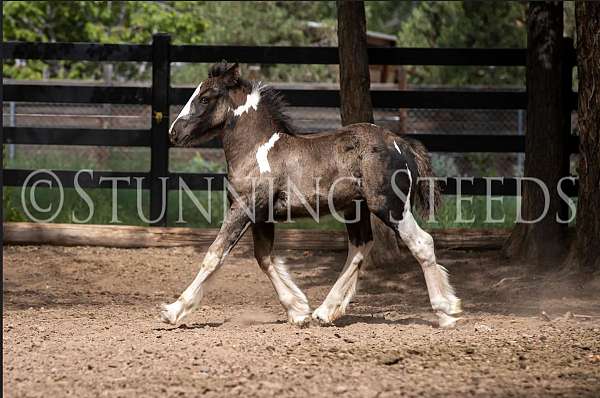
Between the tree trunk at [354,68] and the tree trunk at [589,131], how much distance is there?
2.12 meters

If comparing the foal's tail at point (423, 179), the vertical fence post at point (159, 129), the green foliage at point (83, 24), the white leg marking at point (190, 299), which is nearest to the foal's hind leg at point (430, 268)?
the foal's tail at point (423, 179)

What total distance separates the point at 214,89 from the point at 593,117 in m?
3.51

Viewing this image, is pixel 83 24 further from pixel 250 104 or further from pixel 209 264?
pixel 209 264

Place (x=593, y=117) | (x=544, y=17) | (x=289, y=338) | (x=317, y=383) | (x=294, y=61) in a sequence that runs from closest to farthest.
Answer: (x=317, y=383) < (x=289, y=338) < (x=593, y=117) < (x=544, y=17) < (x=294, y=61)

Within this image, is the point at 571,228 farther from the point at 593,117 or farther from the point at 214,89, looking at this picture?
the point at 214,89

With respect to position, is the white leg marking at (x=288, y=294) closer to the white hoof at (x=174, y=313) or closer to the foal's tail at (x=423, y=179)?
the white hoof at (x=174, y=313)

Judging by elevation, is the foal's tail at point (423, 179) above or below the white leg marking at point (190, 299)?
above

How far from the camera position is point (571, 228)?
33.1ft

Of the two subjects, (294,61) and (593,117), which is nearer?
(593,117)

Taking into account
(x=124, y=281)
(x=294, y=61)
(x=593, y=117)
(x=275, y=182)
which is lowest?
(x=124, y=281)

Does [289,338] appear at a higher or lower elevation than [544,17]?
lower

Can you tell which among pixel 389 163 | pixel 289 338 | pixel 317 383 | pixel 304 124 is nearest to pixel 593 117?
pixel 389 163

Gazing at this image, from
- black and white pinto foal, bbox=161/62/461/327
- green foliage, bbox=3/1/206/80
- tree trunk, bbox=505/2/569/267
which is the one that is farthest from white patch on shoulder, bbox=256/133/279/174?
green foliage, bbox=3/1/206/80

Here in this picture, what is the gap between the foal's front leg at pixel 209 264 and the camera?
6.77 meters
